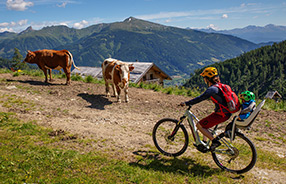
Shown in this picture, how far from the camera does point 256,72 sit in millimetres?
137875

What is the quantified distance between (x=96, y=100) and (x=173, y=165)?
25.8ft

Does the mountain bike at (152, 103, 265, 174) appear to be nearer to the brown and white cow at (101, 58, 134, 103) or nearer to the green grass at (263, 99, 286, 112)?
the brown and white cow at (101, 58, 134, 103)

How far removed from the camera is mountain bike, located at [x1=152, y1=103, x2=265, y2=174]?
5.07m

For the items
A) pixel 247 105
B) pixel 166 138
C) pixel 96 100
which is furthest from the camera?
pixel 96 100

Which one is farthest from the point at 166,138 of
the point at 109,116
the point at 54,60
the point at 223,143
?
the point at 54,60

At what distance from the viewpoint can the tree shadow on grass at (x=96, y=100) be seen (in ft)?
37.3

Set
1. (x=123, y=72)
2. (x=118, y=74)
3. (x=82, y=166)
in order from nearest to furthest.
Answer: (x=82, y=166), (x=123, y=72), (x=118, y=74)

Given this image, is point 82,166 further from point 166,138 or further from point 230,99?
point 230,99

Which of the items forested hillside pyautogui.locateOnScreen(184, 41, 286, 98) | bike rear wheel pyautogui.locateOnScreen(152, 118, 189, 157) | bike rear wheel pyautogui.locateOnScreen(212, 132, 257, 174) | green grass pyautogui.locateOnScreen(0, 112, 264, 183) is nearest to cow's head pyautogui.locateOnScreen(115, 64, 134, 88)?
green grass pyautogui.locateOnScreen(0, 112, 264, 183)

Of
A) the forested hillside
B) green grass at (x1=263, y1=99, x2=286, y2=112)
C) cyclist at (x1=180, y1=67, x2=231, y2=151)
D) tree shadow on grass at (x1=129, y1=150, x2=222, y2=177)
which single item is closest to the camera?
cyclist at (x1=180, y1=67, x2=231, y2=151)

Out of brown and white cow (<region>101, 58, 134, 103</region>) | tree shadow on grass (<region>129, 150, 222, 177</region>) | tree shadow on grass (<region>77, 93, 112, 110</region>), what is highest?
brown and white cow (<region>101, 58, 134, 103</region>)

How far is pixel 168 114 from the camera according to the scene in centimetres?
1095

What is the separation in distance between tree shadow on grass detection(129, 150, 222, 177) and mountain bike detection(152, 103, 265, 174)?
23 centimetres

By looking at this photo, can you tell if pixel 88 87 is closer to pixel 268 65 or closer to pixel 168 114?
pixel 168 114
